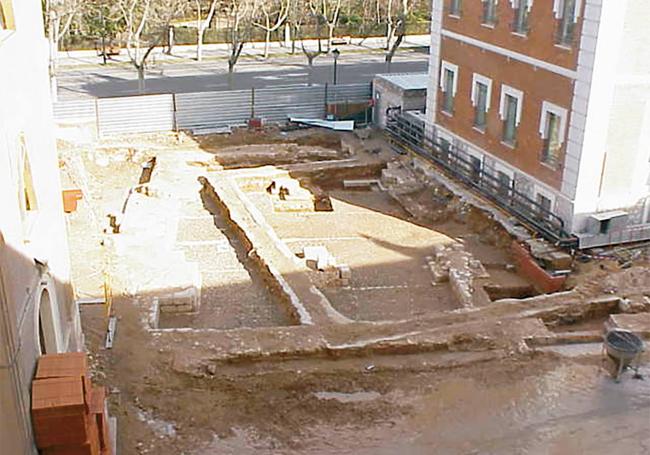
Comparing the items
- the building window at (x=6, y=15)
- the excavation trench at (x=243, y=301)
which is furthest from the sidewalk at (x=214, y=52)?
the building window at (x=6, y=15)

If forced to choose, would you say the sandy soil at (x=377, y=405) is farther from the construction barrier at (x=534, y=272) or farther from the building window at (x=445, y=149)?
the building window at (x=445, y=149)

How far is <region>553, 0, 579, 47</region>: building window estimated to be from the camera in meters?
17.9

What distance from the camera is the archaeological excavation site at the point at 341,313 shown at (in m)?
11.2

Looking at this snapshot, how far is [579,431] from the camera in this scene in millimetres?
11062

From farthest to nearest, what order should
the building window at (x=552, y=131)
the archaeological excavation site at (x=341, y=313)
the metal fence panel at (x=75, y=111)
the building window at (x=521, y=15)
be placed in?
the metal fence panel at (x=75, y=111), the building window at (x=521, y=15), the building window at (x=552, y=131), the archaeological excavation site at (x=341, y=313)

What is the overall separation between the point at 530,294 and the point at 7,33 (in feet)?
41.0

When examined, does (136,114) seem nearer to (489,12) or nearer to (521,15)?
(489,12)

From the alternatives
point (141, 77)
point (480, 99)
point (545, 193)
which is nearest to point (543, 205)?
point (545, 193)

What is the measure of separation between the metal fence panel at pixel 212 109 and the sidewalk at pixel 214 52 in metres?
16.5

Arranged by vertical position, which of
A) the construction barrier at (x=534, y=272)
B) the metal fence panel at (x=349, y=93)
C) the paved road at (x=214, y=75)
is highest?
the metal fence panel at (x=349, y=93)

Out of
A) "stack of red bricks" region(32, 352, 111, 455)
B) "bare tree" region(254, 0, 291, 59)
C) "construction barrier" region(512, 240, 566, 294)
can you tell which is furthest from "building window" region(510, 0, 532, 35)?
"bare tree" region(254, 0, 291, 59)

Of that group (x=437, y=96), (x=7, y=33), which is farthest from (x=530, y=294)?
(x=7, y=33)

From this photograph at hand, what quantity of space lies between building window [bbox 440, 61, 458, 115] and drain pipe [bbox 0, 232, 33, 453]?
18668mm

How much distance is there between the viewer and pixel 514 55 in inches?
802
